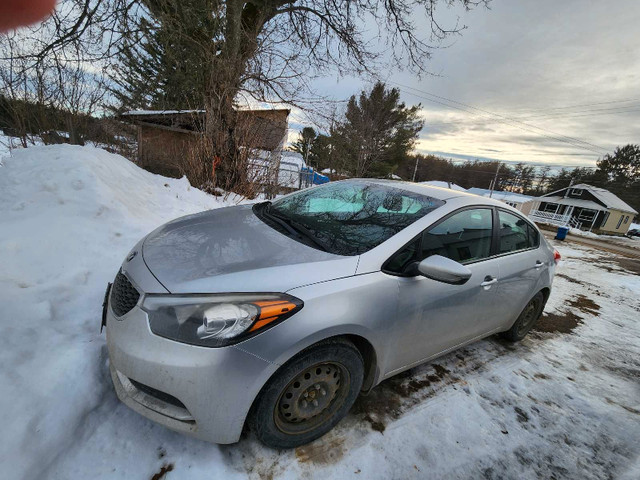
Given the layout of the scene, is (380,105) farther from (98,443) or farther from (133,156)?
(98,443)

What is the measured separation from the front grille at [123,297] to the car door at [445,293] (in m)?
1.44

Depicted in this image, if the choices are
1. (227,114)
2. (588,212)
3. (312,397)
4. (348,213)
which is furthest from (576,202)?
(312,397)

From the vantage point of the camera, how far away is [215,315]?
A: 1.37 metres

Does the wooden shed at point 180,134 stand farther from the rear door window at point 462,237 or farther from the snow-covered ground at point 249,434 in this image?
the rear door window at point 462,237

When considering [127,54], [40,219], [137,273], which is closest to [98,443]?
[137,273]

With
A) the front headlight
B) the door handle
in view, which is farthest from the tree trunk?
the front headlight

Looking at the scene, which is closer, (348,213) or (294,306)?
(294,306)

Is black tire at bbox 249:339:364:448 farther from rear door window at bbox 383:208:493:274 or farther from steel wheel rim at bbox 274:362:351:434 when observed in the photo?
rear door window at bbox 383:208:493:274

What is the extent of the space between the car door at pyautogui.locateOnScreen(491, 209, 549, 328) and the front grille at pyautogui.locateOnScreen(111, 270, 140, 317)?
2.70 meters

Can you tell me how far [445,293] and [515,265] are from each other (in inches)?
44.5

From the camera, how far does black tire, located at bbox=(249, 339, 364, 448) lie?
4.97 ft

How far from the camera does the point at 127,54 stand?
662cm

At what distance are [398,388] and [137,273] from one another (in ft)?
6.88

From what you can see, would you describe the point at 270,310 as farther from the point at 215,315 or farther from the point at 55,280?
the point at 55,280
